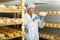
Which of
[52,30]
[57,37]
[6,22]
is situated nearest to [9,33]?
[6,22]

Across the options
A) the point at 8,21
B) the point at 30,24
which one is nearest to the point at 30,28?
the point at 30,24

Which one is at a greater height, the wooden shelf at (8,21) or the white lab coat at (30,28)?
the wooden shelf at (8,21)

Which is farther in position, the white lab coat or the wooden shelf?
the white lab coat

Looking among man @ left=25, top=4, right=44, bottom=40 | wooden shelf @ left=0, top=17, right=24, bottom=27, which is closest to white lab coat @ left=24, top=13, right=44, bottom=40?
man @ left=25, top=4, right=44, bottom=40

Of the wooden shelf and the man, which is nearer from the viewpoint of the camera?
the wooden shelf

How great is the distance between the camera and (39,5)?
4332 millimetres

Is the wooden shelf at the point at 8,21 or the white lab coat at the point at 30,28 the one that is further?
the white lab coat at the point at 30,28

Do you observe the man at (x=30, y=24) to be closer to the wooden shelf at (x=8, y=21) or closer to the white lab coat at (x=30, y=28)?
→ the white lab coat at (x=30, y=28)

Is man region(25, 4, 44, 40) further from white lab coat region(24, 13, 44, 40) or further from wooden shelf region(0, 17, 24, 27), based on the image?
wooden shelf region(0, 17, 24, 27)

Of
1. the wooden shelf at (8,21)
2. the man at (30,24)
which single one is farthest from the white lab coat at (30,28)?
the wooden shelf at (8,21)

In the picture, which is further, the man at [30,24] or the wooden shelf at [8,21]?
the man at [30,24]

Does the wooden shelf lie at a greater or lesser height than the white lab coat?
greater

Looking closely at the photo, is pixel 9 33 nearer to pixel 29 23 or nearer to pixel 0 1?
pixel 29 23

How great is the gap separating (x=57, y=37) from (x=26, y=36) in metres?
0.76
